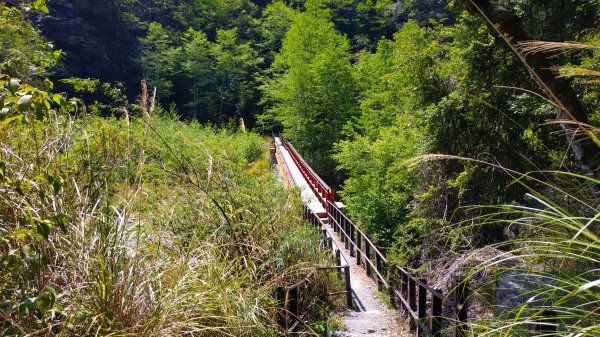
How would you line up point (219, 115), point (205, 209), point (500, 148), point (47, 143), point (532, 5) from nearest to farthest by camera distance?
point (47, 143) → point (205, 209) → point (532, 5) → point (500, 148) → point (219, 115)

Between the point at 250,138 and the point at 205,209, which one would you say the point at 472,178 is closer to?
the point at 205,209

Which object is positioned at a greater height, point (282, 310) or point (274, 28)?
point (274, 28)

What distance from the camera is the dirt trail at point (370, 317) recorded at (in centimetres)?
543

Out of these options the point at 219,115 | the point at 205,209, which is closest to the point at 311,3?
the point at 219,115

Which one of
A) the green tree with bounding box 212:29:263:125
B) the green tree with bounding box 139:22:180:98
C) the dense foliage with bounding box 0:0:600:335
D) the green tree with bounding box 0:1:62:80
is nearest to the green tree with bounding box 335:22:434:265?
the dense foliage with bounding box 0:0:600:335

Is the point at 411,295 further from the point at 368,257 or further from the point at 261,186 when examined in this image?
the point at 368,257

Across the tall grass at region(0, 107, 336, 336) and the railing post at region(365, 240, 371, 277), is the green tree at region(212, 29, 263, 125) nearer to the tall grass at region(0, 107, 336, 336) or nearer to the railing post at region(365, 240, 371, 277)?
the railing post at region(365, 240, 371, 277)

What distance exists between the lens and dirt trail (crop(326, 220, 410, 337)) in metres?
5.43

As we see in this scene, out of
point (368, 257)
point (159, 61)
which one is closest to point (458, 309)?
point (368, 257)

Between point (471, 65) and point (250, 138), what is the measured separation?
73.1ft

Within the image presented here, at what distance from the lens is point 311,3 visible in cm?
3447

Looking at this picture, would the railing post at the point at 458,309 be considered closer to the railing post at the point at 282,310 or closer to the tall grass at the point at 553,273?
the tall grass at the point at 553,273

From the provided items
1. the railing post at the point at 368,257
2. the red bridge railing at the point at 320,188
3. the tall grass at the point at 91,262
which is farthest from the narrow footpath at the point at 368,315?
the red bridge railing at the point at 320,188

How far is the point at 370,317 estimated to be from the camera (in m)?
6.10
